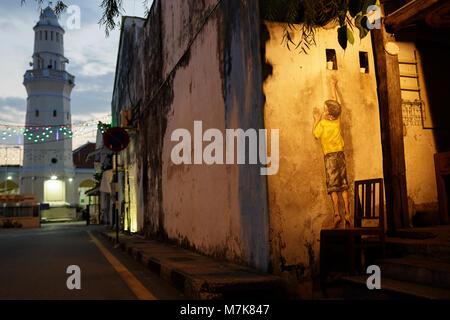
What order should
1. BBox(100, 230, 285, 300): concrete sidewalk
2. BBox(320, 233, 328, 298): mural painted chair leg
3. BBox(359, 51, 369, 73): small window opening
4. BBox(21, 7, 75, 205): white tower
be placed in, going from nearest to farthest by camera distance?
BBox(100, 230, 285, 300): concrete sidewalk
BBox(320, 233, 328, 298): mural painted chair leg
BBox(359, 51, 369, 73): small window opening
BBox(21, 7, 75, 205): white tower

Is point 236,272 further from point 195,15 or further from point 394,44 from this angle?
point 195,15

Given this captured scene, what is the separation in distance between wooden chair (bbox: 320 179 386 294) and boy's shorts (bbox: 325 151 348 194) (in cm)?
19

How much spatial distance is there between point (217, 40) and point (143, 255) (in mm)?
4184

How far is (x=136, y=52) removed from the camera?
15148mm

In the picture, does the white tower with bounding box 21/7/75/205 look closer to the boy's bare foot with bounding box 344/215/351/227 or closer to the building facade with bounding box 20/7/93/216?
the building facade with bounding box 20/7/93/216

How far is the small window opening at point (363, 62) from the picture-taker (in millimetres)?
5500

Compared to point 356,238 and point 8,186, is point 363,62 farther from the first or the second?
point 8,186

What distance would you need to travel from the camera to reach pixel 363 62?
5539 millimetres

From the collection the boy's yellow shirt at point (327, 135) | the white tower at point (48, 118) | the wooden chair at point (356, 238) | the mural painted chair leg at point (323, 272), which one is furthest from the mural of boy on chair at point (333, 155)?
the white tower at point (48, 118)

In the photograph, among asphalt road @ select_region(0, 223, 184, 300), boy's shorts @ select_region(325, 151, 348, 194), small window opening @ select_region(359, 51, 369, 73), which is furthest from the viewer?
small window opening @ select_region(359, 51, 369, 73)

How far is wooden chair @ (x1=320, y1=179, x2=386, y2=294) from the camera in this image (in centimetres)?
442

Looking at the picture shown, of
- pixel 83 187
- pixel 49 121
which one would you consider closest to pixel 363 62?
pixel 49 121

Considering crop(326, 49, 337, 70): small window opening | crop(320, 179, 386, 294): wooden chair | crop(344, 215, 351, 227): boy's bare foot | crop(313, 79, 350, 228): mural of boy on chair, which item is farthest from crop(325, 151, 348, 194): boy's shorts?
crop(326, 49, 337, 70): small window opening
